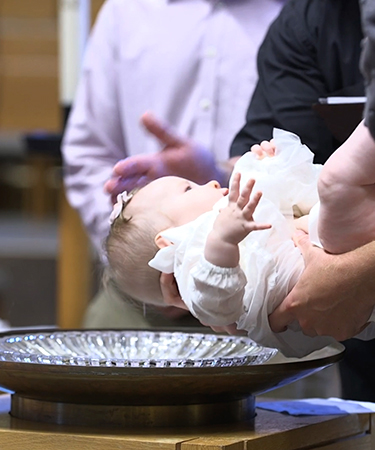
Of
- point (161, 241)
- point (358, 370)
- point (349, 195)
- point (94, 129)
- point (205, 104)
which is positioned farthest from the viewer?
point (94, 129)

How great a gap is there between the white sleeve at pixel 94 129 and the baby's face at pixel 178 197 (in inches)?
38.2

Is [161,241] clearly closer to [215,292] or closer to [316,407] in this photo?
[215,292]

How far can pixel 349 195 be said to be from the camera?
108cm

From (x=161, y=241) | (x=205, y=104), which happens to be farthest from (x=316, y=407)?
(x=205, y=104)

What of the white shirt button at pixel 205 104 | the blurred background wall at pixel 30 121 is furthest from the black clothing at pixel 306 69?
the blurred background wall at pixel 30 121

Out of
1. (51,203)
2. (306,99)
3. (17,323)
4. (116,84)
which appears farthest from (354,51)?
(51,203)

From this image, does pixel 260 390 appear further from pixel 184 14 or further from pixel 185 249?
pixel 184 14

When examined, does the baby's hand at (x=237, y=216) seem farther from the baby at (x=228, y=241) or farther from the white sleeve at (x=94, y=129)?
the white sleeve at (x=94, y=129)

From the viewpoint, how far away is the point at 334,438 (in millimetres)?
1239

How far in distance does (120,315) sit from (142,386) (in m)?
0.86

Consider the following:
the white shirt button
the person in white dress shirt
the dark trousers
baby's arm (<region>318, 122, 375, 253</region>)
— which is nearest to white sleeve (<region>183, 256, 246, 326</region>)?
baby's arm (<region>318, 122, 375, 253</region>)

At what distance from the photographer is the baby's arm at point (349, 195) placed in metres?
1.03

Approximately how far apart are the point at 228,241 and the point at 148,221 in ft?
0.79

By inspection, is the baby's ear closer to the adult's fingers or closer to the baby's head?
the baby's head
